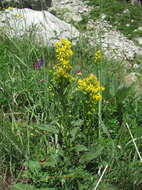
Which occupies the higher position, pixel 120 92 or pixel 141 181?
pixel 120 92

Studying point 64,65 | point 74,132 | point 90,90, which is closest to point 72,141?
point 74,132

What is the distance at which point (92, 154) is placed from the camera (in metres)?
2.06

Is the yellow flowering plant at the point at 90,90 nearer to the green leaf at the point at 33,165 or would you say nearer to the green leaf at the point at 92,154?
the green leaf at the point at 92,154

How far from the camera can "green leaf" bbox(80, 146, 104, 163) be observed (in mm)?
2037

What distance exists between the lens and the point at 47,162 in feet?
6.70

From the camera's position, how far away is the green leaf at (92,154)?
2037 mm

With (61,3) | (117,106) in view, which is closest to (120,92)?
(117,106)

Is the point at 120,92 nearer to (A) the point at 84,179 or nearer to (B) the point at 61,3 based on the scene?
(A) the point at 84,179

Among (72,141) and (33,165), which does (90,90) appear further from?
(33,165)

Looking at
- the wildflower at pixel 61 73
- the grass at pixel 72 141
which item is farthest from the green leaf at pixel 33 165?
the wildflower at pixel 61 73

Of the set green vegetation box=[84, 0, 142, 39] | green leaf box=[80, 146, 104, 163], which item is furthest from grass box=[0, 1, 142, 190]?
green vegetation box=[84, 0, 142, 39]

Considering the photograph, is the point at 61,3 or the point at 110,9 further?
the point at 61,3

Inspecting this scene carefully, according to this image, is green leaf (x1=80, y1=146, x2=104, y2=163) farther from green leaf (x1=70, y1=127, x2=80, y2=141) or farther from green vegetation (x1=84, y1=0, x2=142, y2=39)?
green vegetation (x1=84, y1=0, x2=142, y2=39)

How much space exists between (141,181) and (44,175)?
55cm
